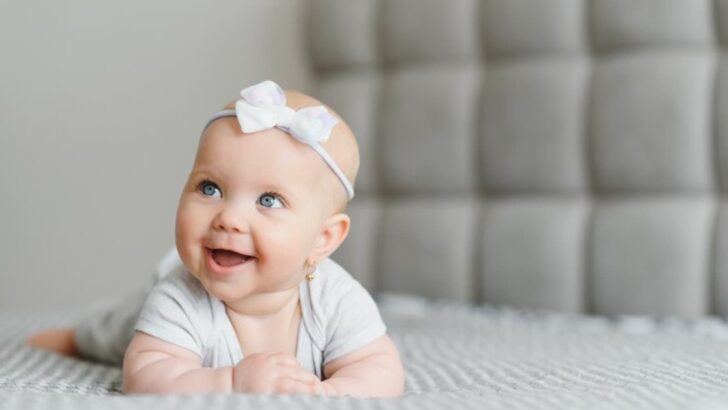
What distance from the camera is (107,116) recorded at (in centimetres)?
273

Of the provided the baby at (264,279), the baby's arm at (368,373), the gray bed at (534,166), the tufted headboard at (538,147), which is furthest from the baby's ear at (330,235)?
the tufted headboard at (538,147)

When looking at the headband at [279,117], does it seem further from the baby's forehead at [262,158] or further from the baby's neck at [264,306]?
the baby's neck at [264,306]

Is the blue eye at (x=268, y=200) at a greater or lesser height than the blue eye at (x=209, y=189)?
lesser

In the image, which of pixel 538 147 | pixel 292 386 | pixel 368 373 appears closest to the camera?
pixel 292 386

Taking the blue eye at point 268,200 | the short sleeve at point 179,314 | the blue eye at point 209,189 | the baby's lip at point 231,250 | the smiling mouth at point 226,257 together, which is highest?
the blue eye at point 209,189

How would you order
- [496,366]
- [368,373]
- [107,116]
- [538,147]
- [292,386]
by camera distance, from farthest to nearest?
[107,116]
[538,147]
[496,366]
[368,373]
[292,386]

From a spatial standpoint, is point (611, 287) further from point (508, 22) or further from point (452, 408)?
point (452, 408)

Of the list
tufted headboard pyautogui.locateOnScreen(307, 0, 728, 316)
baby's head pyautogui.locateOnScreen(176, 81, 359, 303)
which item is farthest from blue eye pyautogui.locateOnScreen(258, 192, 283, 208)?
tufted headboard pyautogui.locateOnScreen(307, 0, 728, 316)

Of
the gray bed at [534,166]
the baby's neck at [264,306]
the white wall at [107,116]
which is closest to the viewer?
the baby's neck at [264,306]

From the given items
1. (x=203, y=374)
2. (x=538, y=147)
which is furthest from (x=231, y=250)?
(x=538, y=147)

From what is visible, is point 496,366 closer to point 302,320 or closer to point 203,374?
point 302,320

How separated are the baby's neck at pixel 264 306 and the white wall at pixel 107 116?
1.52 m

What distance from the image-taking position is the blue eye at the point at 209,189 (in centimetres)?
107

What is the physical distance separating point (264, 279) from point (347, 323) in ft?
0.44
